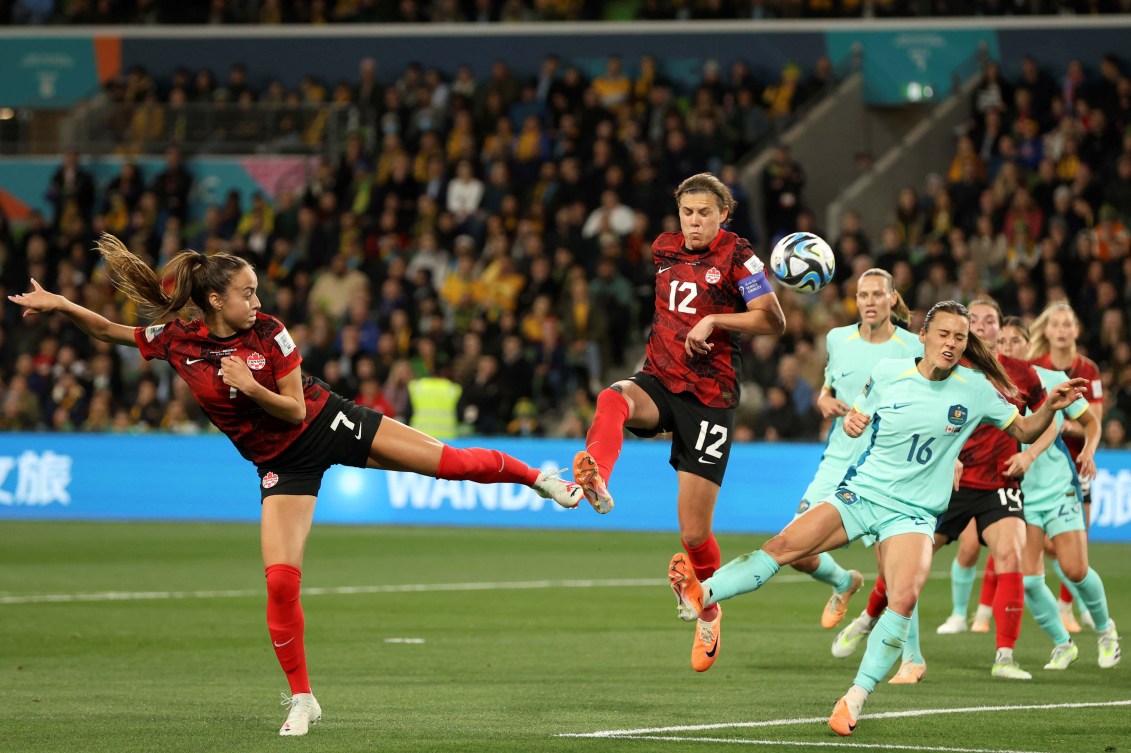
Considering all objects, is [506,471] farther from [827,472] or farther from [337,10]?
[337,10]

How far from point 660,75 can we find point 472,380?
300 inches

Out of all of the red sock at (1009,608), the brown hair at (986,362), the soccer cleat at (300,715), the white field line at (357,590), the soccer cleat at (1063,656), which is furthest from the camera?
the white field line at (357,590)

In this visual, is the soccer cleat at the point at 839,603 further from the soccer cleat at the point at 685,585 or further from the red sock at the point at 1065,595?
the soccer cleat at the point at 685,585

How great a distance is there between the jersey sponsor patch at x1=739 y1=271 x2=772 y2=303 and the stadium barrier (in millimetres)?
11463

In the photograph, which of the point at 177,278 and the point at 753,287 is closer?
the point at 177,278

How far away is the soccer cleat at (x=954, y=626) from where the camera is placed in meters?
12.9

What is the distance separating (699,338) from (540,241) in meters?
16.7

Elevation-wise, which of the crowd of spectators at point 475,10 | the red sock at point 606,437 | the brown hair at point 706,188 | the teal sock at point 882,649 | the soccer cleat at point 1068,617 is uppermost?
the crowd of spectators at point 475,10

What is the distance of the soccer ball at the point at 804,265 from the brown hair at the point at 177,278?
10.1 ft

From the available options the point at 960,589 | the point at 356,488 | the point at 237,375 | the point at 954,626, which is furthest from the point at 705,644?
the point at 356,488

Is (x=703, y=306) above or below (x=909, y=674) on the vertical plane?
above

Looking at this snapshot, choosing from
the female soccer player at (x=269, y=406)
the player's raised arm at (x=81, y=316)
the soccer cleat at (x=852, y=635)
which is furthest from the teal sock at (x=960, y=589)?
the player's raised arm at (x=81, y=316)

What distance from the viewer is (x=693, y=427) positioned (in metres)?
9.23

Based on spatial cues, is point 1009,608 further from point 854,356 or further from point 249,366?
point 249,366
